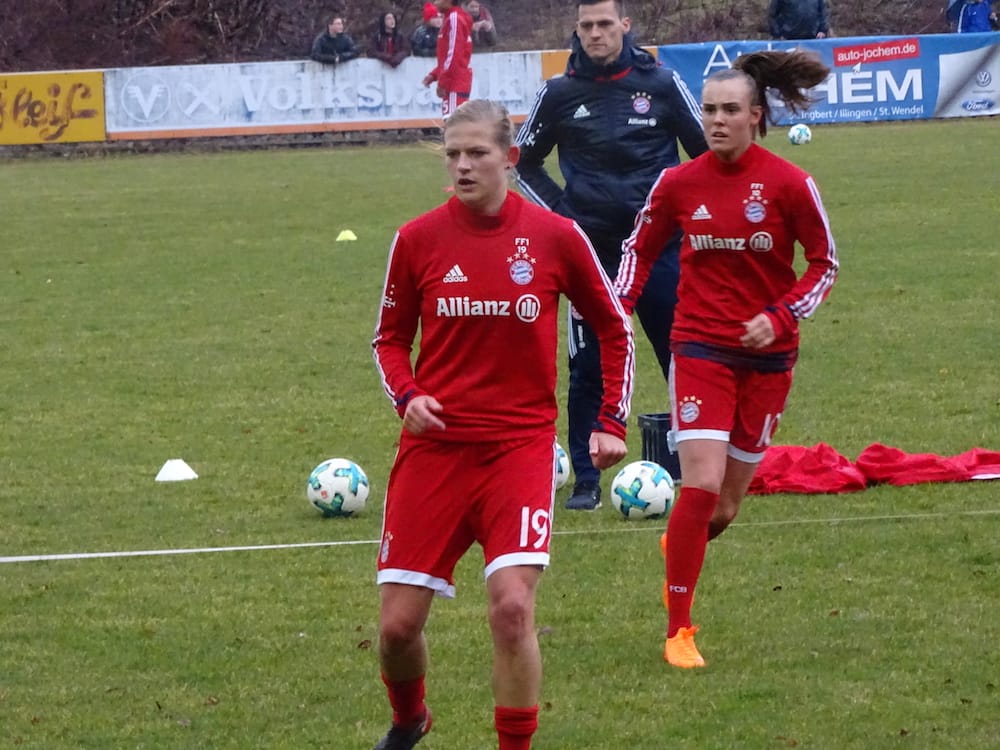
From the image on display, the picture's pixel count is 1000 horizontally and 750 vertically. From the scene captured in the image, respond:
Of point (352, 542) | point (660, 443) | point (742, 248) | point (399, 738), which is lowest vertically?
point (352, 542)

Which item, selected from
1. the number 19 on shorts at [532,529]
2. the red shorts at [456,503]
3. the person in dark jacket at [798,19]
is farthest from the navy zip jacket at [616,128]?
the person in dark jacket at [798,19]

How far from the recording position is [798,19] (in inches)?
1251

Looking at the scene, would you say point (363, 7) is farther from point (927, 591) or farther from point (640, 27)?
point (927, 591)

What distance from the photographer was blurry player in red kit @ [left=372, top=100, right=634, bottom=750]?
4.87 m

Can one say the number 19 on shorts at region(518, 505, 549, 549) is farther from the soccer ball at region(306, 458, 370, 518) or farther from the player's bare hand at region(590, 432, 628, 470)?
the soccer ball at region(306, 458, 370, 518)

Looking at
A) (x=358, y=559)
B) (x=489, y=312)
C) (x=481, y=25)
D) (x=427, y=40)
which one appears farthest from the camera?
(x=481, y=25)

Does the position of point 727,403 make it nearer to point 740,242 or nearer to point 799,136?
point 740,242

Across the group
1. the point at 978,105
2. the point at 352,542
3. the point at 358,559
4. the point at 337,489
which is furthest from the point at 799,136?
the point at 358,559

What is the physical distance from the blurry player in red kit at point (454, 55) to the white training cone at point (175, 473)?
17.0 meters

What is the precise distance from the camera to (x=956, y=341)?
1208 cm

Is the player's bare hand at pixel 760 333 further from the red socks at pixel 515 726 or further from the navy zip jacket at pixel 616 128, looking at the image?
the navy zip jacket at pixel 616 128

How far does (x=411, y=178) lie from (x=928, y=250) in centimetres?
1007

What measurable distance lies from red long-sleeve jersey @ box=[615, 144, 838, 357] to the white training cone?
3.53 metres

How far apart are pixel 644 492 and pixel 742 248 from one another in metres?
2.02
